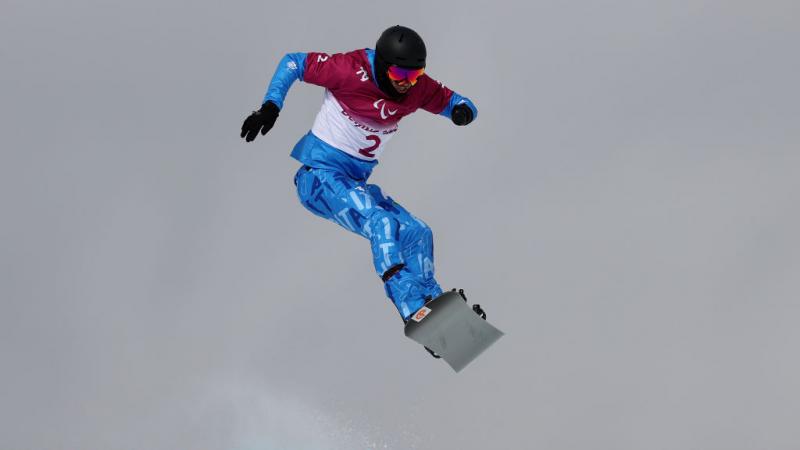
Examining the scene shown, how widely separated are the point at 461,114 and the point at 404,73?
1.07 metres

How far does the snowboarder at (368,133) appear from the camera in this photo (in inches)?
352

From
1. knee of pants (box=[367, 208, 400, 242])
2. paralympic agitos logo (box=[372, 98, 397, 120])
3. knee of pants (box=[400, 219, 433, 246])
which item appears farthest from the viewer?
paralympic agitos logo (box=[372, 98, 397, 120])

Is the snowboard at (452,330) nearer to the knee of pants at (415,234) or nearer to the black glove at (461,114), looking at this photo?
the knee of pants at (415,234)

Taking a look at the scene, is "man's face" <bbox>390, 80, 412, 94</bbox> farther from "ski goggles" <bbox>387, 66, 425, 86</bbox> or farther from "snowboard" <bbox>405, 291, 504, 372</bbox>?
"snowboard" <bbox>405, 291, 504, 372</bbox>

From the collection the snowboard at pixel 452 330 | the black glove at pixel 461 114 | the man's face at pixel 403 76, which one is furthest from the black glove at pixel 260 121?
the snowboard at pixel 452 330

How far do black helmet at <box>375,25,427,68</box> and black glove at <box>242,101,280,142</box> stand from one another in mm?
1061

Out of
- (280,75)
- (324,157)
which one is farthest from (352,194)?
(280,75)

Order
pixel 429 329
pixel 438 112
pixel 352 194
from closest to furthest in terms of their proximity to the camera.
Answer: pixel 429 329
pixel 352 194
pixel 438 112

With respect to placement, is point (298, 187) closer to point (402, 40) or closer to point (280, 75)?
point (280, 75)

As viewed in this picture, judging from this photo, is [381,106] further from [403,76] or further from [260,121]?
[260,121]

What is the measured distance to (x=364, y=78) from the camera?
9.47 meters

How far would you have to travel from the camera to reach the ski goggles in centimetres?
902

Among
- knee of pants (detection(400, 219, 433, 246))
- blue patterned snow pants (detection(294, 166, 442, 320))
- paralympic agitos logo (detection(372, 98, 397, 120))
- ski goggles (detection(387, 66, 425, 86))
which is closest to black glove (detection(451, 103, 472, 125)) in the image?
paralympic agitos logo (detection(372, 98, 397, 120))

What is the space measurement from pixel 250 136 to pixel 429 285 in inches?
77.2
